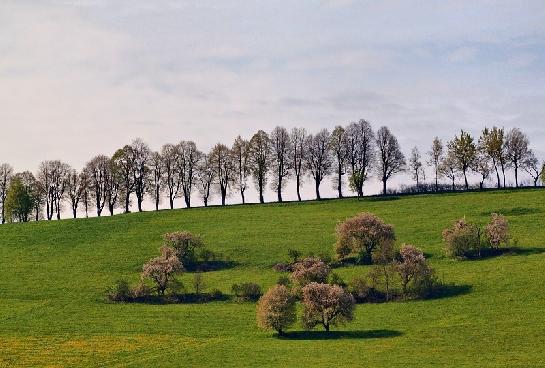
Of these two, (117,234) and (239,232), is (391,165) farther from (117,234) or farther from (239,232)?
(117,234)

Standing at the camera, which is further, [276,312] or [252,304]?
[252,304]

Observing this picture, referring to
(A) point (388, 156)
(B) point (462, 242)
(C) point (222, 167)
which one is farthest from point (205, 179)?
(B) point (462, 242)

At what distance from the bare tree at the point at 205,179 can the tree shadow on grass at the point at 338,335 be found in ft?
293

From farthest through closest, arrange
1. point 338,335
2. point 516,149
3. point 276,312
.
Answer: point 516,149
point 276,312
point 338,335

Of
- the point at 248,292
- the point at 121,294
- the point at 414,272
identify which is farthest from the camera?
the point at 121,294

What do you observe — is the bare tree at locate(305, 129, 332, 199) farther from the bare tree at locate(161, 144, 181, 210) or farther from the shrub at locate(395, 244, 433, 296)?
the shrub at locate(395, 244, 433, 296)

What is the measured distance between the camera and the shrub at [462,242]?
105812mm

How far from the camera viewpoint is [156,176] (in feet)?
556

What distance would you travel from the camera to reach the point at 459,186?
165500 mm

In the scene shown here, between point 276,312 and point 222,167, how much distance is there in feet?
299

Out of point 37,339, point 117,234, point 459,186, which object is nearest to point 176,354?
point 37,339

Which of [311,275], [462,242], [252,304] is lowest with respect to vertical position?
[252,304]

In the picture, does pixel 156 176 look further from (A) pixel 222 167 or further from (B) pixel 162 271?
(B) pixel 162 271

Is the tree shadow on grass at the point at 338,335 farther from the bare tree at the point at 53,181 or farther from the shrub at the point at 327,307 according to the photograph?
the bare tree at the point at 53,181
